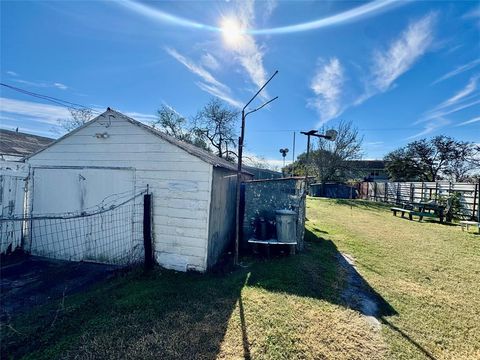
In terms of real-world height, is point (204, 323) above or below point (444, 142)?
below

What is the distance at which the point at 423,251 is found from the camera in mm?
7125

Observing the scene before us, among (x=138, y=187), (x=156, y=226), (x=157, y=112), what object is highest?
(x=157, y=112)

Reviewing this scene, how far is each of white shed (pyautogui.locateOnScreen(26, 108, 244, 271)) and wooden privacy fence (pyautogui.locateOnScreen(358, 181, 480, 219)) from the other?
1433cm

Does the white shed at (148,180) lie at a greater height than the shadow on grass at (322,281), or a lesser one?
greater

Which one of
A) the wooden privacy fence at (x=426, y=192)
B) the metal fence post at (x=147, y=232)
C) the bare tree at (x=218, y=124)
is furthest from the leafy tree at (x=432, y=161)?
the metal fence post at (x=147, y=232)

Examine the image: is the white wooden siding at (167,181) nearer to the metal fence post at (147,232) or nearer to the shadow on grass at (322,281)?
the metal fence post at (147,232)

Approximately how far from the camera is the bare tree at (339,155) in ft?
92.4

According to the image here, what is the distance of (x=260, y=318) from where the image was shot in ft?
10.9

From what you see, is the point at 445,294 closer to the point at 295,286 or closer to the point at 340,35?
the point at 295,286

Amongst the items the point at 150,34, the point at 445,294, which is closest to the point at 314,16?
the point at 150,34

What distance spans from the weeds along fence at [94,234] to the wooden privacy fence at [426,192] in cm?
1555

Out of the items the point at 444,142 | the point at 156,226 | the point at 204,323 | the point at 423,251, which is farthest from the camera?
the point at 444,142

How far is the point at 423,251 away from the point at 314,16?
24.4 feet

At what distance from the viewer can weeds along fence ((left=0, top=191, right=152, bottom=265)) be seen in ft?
16.8
